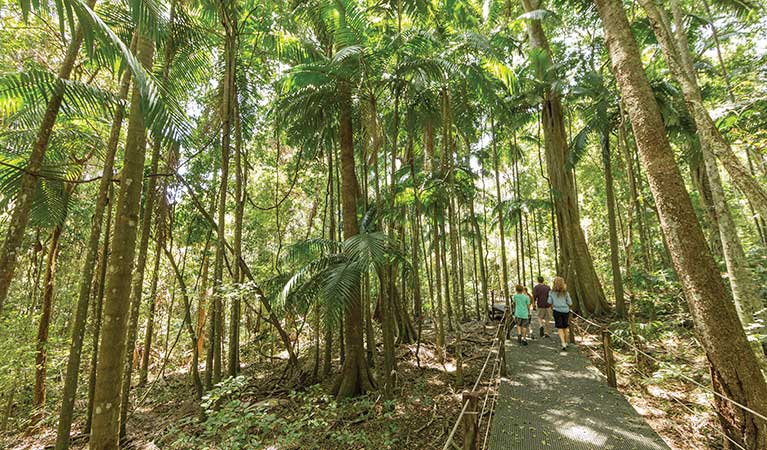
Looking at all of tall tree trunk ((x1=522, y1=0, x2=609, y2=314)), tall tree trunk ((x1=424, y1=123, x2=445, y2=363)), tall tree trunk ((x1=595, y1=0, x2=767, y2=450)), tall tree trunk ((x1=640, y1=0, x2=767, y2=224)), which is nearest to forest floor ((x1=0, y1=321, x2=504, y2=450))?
tall tree trunk ((x1=424, y1=123, x2=445, y2=363))

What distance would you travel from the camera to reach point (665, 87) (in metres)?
8.68

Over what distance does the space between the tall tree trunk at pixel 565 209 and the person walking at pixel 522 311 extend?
3026mm

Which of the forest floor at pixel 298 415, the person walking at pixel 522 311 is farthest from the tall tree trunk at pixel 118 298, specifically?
the person walking at pixel 522 311

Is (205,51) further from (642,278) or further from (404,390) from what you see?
(642,278)

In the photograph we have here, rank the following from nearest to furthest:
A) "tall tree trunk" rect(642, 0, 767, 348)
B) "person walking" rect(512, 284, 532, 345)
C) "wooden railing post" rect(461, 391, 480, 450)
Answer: "wooden railing post" rect(461, 391, 480, 450)
"tall tree trunk" rect(642, 0, 767, 348)
"person walking" rect(512, 284, 532, 345)

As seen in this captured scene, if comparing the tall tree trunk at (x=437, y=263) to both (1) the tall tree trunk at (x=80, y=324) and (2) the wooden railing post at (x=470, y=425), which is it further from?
(1) the tall tree trunk at (x=80, y=324)

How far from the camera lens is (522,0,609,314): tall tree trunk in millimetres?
10375

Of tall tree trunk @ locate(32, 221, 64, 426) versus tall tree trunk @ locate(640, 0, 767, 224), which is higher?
tall tree trunk @ locate(640, 0, 767, 224)

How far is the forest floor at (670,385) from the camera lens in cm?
443

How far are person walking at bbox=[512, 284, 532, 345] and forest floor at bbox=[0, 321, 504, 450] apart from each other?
0.98 m

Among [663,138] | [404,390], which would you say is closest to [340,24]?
[663,138]

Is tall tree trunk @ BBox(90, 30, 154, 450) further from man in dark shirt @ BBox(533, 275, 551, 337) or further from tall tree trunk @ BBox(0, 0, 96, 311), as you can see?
man in dark shirt @ BBox(533, 275, 551, 337)

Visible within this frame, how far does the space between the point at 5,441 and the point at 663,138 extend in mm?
13056

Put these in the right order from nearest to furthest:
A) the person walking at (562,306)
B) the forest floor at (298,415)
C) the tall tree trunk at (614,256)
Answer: the forest floor at (298,415), the person walking at (562,306), the tall tree trunk at (614,256)
